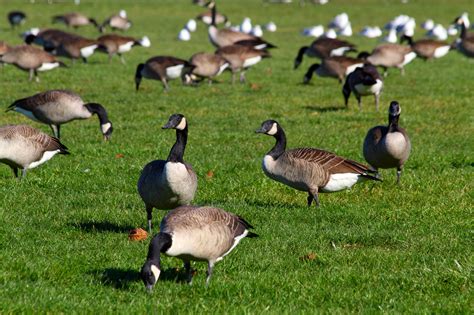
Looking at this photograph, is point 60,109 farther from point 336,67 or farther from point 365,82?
point 336,67

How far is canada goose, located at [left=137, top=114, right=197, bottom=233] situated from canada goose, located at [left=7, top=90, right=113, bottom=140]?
8019 mm

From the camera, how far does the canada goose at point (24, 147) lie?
1385 centimetres

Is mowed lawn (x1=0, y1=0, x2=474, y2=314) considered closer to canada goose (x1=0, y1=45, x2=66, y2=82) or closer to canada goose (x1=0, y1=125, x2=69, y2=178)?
canada goose (x1=0, y1=125, x2=69, y2=178)

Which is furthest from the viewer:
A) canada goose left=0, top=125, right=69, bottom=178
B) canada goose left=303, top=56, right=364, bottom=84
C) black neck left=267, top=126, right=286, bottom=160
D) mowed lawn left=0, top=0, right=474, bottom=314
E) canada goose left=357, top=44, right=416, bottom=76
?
canada goose left=357, top=44, right=416, bottom=76

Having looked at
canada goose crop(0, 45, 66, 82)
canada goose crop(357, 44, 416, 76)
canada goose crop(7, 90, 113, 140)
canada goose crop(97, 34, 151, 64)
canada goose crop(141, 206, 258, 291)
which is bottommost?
canada goose crop(97, 34, 151, 64)

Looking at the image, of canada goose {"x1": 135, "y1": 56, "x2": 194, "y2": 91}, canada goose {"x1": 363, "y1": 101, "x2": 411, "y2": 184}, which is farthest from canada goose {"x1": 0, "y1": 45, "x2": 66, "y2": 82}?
canada goose {"x1": 363, "y1": 101, "x2": 411, "y2": 184}

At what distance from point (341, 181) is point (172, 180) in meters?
3.51

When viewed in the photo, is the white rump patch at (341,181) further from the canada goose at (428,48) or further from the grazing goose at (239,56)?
the canada goose at (428,48)

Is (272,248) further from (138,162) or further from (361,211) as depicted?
(138,162)

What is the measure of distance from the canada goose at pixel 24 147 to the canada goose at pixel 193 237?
5938 mm

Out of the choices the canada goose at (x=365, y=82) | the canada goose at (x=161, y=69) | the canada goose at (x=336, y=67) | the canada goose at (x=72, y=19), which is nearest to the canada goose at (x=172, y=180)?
the canada goose at (x=365, y=82)

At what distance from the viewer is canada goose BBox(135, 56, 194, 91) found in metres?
28.2

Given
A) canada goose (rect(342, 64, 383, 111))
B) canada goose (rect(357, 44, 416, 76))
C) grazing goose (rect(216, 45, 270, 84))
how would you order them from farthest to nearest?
canada goose (rect(357, 44, 416, 76)) < grazing goose (rect(216, 45, 270, 84)) < canada goose (rect(342, 64, 383, 111))

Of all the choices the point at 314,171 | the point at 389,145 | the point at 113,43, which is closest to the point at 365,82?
the point at 389,145
